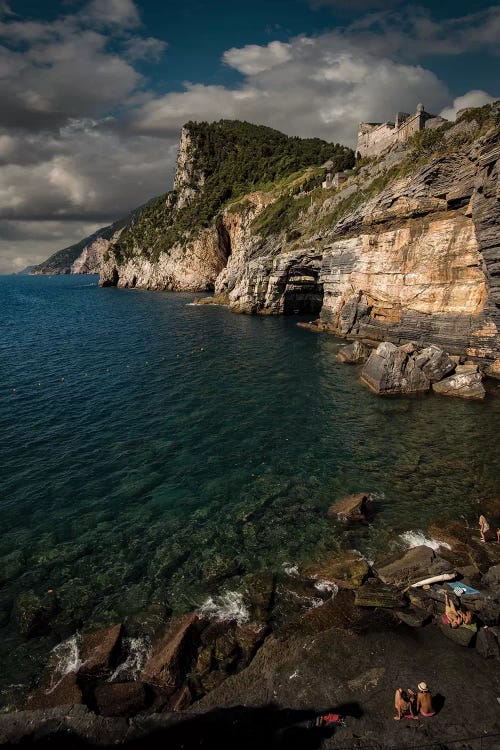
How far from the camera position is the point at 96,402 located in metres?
33.6

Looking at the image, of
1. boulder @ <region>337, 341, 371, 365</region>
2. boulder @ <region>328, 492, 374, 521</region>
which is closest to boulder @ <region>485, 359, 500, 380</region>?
boulder @ <region>337, 341, 371, 365</region>

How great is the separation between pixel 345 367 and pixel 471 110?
144 ft

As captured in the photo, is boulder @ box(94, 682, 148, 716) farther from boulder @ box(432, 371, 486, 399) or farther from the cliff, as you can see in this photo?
the cliff

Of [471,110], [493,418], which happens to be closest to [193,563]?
[493,418]

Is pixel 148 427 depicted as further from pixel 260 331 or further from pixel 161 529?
pixel 260 331

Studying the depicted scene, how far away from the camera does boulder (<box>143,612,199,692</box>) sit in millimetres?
11875

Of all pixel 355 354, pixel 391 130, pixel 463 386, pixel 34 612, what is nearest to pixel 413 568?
pixel 34 612

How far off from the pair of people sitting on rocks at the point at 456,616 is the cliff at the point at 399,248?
2983 centimetres

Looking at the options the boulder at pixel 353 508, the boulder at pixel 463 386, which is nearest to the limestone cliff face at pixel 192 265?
the boulder at pixel 463 386

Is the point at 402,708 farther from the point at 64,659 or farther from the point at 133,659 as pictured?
the point at 64,659

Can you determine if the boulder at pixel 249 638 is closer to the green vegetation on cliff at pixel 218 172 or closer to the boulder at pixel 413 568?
the boulder at pixel 413 568

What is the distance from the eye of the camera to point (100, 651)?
12.7m

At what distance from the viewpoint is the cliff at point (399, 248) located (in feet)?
120

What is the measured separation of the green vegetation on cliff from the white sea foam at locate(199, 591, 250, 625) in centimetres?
11870
